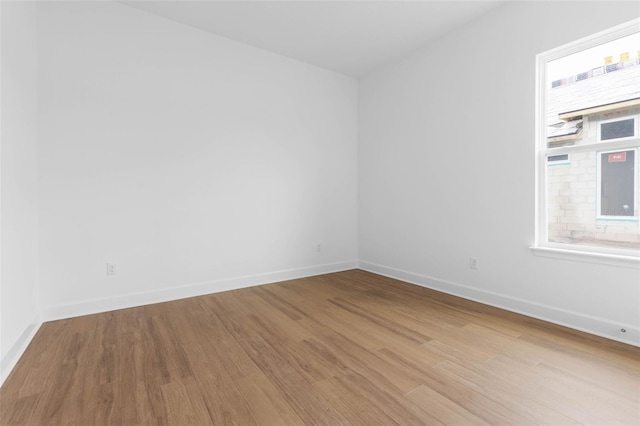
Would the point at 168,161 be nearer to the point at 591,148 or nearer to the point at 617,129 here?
the point at 591,148

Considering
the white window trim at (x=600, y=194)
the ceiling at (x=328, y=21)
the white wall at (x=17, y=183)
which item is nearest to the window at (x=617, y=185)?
the white window trim at (x=600, y=194)

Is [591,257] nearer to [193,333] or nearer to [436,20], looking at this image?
[436,20]

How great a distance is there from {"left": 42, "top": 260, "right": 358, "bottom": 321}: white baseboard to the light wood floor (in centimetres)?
12

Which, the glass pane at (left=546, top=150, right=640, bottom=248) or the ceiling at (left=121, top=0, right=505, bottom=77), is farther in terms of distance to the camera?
the ceiling at (left=121, top=0, right=505, bottom=77)

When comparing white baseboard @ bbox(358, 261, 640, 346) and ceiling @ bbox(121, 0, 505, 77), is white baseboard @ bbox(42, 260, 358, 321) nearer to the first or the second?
white baseboard @ bbox(358, 261, 640, 346)

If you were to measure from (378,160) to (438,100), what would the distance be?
1.16m

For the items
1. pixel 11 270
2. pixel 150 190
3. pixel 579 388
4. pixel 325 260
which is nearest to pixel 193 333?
pixel 11 270

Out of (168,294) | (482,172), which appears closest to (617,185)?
(482,172)

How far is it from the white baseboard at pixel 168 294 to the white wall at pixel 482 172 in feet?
4.34

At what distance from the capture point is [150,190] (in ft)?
10.4

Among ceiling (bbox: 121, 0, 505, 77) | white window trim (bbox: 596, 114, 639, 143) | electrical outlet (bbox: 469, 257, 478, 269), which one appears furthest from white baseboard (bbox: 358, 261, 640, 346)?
ceiling (bbox: 121, 0, 505, 77)

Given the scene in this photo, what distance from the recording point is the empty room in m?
1.79

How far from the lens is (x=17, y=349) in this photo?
6.93 ft

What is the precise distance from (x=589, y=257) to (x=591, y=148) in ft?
2.91
